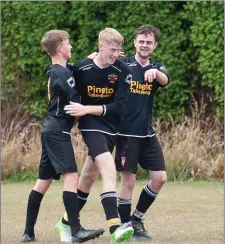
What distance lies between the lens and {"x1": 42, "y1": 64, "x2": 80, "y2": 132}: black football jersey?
761 cm

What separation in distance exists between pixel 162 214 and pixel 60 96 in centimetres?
305

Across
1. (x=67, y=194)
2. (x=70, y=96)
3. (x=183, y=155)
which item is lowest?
(x=183, y=155)

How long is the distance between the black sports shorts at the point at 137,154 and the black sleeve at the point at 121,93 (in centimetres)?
53

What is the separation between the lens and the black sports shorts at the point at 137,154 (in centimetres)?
830

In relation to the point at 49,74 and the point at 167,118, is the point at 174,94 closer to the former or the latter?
the point at 167,118

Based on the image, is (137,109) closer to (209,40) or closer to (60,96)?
(60,96)

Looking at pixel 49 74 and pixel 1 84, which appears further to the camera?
pixel 1 84

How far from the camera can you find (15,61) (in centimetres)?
1712

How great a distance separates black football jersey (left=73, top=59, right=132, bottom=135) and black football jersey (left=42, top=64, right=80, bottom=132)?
0.50 ft

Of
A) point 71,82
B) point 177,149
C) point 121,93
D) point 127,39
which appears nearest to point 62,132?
point 71,82

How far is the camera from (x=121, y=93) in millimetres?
7887

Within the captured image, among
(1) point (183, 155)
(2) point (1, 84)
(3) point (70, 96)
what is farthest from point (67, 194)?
(2) point (1, 84)

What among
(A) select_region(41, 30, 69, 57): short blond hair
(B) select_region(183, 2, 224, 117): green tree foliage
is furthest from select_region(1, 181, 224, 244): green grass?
(B) select_region(183, 2, 224, 117): green tree foliage

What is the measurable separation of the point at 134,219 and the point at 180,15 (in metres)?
7.96
